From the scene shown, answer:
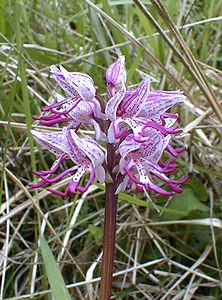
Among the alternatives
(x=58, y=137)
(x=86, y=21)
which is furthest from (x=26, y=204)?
(x=86, y=21)

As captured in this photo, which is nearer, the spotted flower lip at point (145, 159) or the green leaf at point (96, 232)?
the spotted flower lip at point (145, 159)

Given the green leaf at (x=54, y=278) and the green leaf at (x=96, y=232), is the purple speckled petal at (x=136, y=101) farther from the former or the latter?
the green leaf at (x=96, y=232)

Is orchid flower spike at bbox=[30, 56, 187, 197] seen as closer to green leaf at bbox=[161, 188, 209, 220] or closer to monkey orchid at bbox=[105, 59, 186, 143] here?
monkey orchid at bbox=[105, 59, 186, 143]

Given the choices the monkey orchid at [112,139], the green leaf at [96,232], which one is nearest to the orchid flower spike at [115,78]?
the monkey orchid at [112,139]

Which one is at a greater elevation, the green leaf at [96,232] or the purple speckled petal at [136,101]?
the purple speckled petal at [136,101]

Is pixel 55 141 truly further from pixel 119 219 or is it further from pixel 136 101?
pixel 119 219

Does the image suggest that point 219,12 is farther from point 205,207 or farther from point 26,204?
point 26,204

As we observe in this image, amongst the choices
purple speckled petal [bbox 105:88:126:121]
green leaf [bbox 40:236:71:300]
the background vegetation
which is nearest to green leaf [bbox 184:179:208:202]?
the background vegetation
